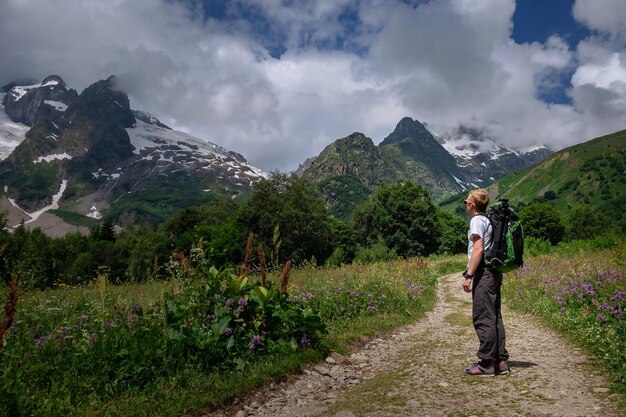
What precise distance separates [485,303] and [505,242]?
1.02 metres

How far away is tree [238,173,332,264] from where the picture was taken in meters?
54.1

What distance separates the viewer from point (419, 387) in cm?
599

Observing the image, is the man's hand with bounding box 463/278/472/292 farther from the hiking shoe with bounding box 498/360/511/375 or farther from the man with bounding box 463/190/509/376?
the hiking shoe with bounding box 498/360/511/375

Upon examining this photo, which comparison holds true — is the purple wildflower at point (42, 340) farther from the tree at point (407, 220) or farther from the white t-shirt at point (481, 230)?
the tree at point (407, 220)

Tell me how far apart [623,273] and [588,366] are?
3.73 meters

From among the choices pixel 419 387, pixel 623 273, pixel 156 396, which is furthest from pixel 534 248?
pixel 156 396

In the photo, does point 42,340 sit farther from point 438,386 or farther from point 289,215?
point 289,215

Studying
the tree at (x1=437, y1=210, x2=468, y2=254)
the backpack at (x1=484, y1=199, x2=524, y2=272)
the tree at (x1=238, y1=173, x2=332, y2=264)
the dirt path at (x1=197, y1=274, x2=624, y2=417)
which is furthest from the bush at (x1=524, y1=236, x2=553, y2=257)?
the tree at (x1=437, y1=210, x2=468, y2=254)

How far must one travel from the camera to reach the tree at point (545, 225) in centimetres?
10500

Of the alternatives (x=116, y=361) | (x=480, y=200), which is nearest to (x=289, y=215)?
(x=480, y=200)

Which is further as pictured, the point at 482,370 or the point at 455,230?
the point at 455,230

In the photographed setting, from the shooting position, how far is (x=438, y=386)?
19.6 ft

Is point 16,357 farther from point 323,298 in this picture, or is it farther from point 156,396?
point 323,298

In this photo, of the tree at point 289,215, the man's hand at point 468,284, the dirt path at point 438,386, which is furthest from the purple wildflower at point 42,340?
the tree at point 289,215
